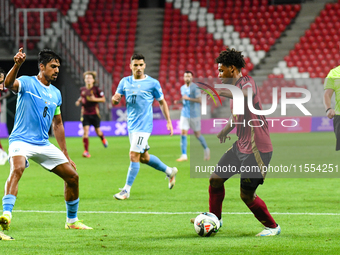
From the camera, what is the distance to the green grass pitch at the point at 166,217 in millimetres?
4609

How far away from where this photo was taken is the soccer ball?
5.01 meters

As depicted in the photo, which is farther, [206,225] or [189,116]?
[189,116]

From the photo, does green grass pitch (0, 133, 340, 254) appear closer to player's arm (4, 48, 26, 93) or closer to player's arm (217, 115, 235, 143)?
player's arm (217, 115, 235, 143)

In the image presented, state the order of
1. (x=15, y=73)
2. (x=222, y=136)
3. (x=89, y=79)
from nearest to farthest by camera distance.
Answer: (x=15, y=73), (x=222, y=136), (x=89, y=79)

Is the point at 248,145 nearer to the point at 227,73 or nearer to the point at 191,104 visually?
the point at 227,73

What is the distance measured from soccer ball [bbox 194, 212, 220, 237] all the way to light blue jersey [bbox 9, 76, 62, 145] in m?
1.74

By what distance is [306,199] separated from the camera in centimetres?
738

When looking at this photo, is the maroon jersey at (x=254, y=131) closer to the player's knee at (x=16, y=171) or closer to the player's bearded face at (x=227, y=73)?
the player's bearded face at (x=227, y=73)

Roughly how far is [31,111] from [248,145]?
85.3 inches

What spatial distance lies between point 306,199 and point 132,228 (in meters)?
3.02

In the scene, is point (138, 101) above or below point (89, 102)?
above

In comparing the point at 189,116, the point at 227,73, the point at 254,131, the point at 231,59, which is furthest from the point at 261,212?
the point at 189,116

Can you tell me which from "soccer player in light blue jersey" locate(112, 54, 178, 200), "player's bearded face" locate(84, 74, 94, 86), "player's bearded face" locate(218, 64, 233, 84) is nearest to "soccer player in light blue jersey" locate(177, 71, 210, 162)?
"player's bearded face" locate(84, 74, 94, 86)

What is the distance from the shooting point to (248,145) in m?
4.90
